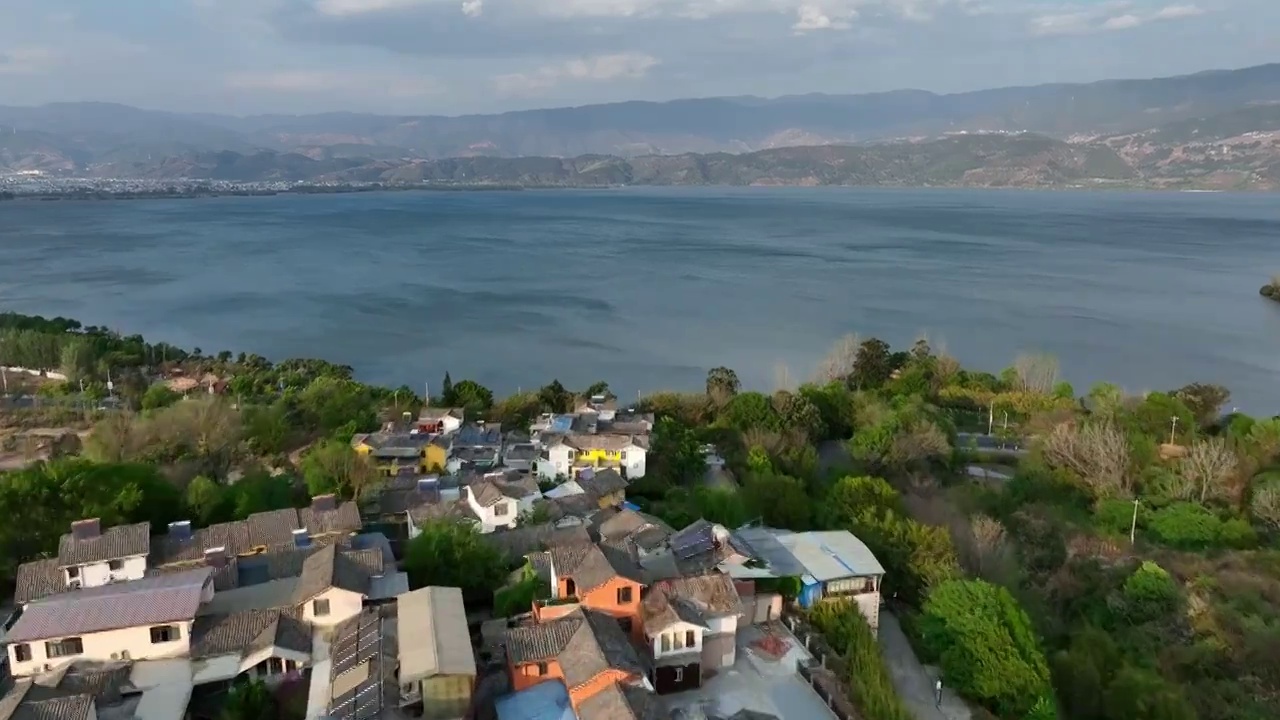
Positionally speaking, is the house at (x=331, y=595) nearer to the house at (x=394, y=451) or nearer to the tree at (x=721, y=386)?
the house at (x=394, y=451)

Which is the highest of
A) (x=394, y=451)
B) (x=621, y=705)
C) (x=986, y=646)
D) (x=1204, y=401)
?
(x=621, y=705)

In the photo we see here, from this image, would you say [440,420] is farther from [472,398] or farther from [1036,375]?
[1036,375]

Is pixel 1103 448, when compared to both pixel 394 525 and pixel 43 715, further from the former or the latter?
pixel 43 715

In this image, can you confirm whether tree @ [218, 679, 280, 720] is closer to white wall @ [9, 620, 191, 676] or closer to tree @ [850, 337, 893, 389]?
white wall @ [9, 620, 191, 676]

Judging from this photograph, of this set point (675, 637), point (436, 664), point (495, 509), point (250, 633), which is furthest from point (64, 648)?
point (675, 637)

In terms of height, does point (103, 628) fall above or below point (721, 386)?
above

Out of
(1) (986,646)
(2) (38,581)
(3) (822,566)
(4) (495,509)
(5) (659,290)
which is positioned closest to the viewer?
(1) (986,646)

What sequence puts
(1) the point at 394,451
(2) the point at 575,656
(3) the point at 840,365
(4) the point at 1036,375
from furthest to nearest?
(3) the point at 840,365
(4) the point at 1036,375
(1) the point at 394,451
(2) the point at 575,656

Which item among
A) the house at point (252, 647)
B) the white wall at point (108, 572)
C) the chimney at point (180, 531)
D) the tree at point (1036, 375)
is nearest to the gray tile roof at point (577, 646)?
the house at point (252, 647)
